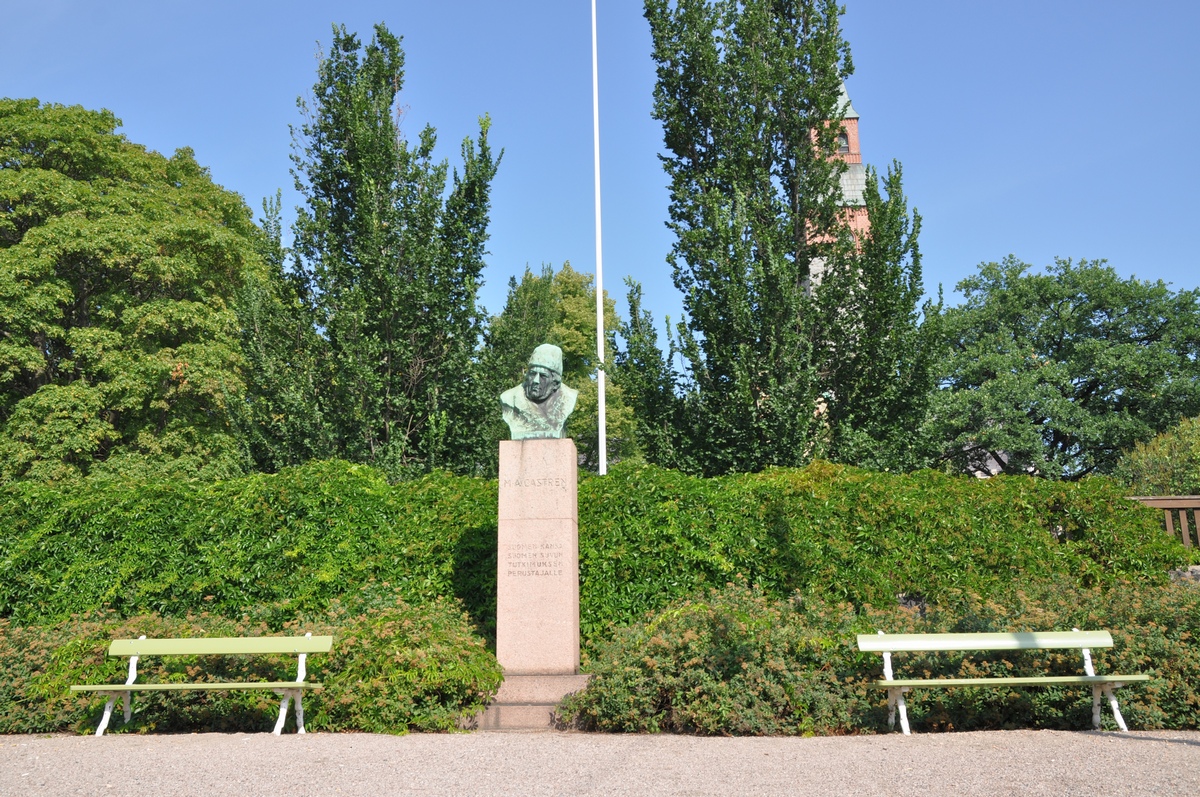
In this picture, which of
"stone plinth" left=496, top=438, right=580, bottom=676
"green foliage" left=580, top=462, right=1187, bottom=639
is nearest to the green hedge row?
"green foliage" left=580, top=462, right=1187, bottom=639

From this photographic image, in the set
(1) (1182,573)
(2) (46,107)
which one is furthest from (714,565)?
(2) (46,107)

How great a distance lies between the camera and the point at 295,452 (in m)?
14.0

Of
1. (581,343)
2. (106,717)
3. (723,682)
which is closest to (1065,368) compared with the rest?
(581,343)

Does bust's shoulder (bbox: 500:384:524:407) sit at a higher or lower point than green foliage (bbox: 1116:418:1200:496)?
lower

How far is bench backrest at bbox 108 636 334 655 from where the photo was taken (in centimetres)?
741

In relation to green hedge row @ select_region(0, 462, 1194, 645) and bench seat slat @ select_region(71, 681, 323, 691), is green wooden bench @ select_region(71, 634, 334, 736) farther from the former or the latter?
green hedge row @ select_region(0, 462, 1194, 645)

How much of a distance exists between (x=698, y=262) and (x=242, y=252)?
13011 mm

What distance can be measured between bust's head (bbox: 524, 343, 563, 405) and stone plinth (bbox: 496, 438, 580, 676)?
511mm

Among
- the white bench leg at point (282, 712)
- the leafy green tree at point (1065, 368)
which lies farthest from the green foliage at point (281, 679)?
the leafy green tree at point (1065, 368)

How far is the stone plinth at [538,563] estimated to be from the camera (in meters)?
8.63

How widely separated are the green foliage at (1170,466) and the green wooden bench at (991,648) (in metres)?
17.3

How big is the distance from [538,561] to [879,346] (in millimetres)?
7833

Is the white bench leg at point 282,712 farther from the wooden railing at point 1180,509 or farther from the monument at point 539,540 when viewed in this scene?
the wooden railing at point 1180,509

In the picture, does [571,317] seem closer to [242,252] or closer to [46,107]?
[242,252]
